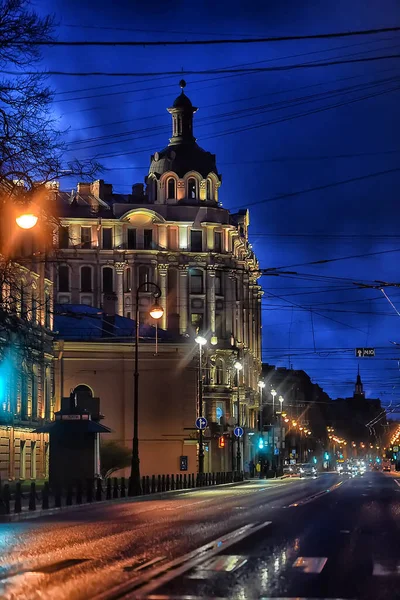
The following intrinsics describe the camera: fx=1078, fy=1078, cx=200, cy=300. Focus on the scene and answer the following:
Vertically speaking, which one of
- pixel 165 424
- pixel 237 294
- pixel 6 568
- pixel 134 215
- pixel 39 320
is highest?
pixel 134 215

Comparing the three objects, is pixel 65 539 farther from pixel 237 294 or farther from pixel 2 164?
pixel 237 294

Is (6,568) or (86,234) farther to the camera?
(86,234)

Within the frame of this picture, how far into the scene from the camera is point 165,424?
7900cm

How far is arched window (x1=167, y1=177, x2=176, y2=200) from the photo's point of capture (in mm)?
116688

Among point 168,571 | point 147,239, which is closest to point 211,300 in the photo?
point 147,239

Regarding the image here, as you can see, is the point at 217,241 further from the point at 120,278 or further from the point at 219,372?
the point at 219,372

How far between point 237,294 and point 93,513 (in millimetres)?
85547

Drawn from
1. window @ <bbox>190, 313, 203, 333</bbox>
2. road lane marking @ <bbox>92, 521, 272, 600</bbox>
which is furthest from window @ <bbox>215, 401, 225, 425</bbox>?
road lane marking @ <bbox>92, 521, 272, 600</bbox>

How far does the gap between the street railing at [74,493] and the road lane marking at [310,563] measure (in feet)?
54.4

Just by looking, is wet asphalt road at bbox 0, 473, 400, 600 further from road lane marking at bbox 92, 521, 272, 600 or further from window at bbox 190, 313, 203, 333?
window at bbox 190, 313, 203, 333

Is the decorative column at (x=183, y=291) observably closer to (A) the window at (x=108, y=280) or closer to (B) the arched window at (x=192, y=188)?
(A) the window at (x=108, y=280)

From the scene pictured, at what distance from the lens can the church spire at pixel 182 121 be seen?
12169 cm

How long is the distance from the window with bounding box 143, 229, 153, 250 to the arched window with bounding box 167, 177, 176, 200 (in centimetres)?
497

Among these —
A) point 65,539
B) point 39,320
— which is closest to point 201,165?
point 39,320
